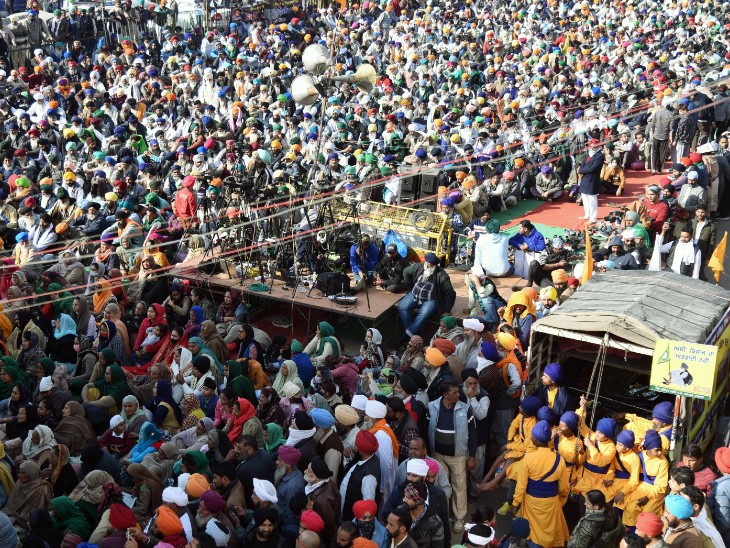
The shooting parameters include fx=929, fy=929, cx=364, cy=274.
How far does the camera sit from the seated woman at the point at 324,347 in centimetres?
955

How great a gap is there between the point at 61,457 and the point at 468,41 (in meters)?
20.3

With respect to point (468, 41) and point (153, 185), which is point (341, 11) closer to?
point (468, 41)

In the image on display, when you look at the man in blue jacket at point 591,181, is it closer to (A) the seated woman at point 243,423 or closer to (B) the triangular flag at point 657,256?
(B) the triangular flag at point 657,256

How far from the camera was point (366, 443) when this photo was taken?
683cm

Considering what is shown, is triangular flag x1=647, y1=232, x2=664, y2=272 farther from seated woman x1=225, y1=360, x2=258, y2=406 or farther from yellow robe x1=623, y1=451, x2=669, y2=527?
seated woman x1=225, y1=360, x2=258, y2=406

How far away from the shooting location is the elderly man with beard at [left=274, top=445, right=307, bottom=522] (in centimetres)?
680

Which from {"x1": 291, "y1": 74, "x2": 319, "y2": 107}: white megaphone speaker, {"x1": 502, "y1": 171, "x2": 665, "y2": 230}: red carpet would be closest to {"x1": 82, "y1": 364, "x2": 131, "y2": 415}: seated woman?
{"x1": 291, "y1": 74, "x2": 319, "y2": 107}: white megaphone speaker

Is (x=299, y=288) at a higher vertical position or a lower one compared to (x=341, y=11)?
lower

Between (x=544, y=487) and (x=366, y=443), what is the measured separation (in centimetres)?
146

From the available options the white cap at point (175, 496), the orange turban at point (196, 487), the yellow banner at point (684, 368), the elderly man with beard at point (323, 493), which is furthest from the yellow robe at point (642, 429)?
the white cap at point (175, 496)

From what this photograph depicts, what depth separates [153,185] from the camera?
13.9 metres

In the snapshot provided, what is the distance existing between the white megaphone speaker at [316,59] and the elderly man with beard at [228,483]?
5.19 m

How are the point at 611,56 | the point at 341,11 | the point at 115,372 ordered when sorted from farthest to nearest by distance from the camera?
1. the point at 341,11
2. the point at 611,56
3. the point at 115,372

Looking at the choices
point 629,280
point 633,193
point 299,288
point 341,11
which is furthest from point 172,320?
point 341,11
